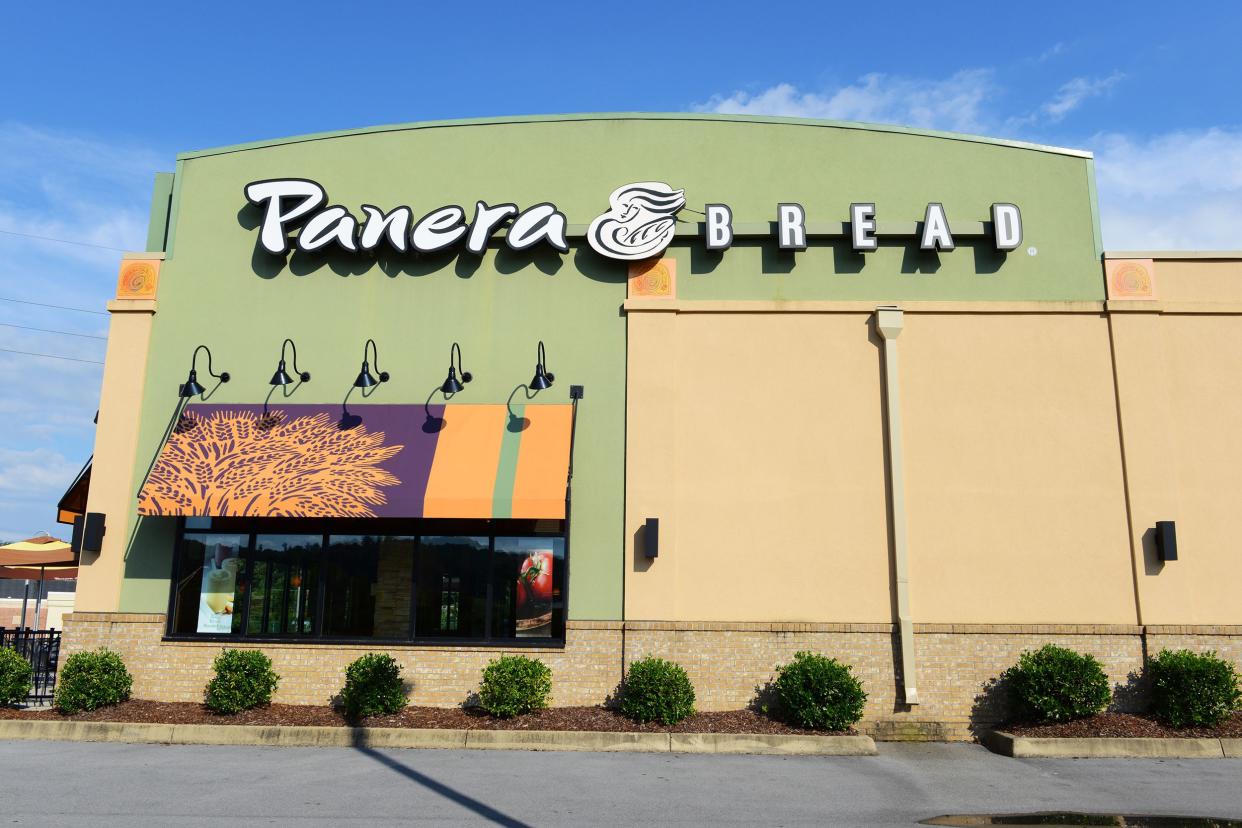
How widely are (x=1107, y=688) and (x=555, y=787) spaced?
9.05m

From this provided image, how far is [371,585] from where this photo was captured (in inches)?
653

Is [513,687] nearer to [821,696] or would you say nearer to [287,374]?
[821,696]

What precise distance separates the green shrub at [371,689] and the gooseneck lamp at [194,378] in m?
5.64

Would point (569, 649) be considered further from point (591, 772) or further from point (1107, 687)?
point (1107, 687)

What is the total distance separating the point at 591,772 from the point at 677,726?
276 centimetres

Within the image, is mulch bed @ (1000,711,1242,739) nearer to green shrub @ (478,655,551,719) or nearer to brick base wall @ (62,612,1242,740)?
brick base wall @ (62,612,1242,740)

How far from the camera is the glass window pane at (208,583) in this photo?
16.6 metres

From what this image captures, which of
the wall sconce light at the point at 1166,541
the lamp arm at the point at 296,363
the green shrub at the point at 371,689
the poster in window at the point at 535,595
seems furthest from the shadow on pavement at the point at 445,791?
the wall sconce light at the point at 1166,541

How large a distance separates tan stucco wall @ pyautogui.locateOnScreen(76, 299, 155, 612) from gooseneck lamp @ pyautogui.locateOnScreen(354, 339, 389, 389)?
4.08 metres

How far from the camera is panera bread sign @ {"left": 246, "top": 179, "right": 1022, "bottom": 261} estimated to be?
17.2 m

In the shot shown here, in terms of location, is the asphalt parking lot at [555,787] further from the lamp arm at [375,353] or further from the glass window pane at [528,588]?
the lamp arm at [375,353]

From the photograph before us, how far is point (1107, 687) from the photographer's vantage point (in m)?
15.0

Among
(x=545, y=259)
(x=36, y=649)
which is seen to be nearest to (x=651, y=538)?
(x=545, y=259)

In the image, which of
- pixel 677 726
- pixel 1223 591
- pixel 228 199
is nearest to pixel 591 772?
pixel 677 726
